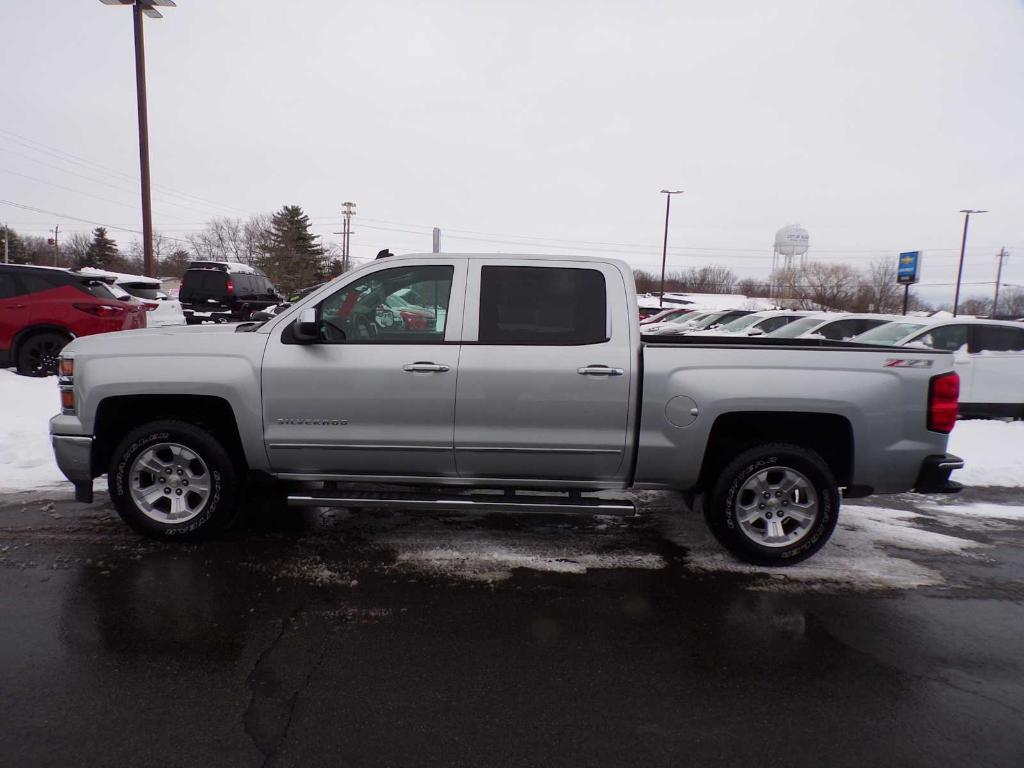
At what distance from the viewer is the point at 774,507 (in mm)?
4395

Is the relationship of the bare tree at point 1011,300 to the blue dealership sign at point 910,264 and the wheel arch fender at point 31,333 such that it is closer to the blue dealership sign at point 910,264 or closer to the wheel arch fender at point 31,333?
the blue dealership sign at point 910,264

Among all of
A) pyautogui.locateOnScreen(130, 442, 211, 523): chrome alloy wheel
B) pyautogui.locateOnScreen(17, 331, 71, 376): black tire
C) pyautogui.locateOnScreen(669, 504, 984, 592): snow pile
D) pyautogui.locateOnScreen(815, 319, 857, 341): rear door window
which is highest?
pyautogui.locateOnScreen(815, 319, 857, 341): rear door window

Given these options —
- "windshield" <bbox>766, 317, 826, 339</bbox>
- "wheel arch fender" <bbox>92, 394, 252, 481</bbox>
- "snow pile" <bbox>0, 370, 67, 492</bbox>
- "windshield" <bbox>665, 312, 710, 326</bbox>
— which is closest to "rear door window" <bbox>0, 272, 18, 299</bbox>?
"snow pile" <bbox>0, 370, 67, 492</bbox>

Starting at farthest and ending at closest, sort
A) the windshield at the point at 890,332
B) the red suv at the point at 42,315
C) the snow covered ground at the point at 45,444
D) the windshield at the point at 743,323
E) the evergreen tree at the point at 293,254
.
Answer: the evergreen tree at the point at 293,254 < the windshield at the point at 743,323 < the windshield at the point at 890,332 < the red suv at the point at 42,315 < the snow covered ground at the point at 45,444

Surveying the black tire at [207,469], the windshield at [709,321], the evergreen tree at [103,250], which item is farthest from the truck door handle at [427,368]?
the evergreen tree at [103,250]

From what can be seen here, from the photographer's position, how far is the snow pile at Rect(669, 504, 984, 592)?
424 centimetres

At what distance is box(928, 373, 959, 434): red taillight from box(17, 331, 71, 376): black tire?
1135 centimetres

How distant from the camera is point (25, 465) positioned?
639 centimetres

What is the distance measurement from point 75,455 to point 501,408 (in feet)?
9.21

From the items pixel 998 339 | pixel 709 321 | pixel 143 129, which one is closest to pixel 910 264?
pixel 709 321

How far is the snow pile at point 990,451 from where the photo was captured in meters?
6.90

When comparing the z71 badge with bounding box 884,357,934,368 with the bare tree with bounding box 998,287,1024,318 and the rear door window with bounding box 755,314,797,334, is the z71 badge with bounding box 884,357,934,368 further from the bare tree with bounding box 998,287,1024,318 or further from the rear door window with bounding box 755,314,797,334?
the bare tree with bounding box 998,287,1024,318

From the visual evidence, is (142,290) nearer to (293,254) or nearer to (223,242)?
(293,254)

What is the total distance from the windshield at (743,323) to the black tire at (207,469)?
1624cm
